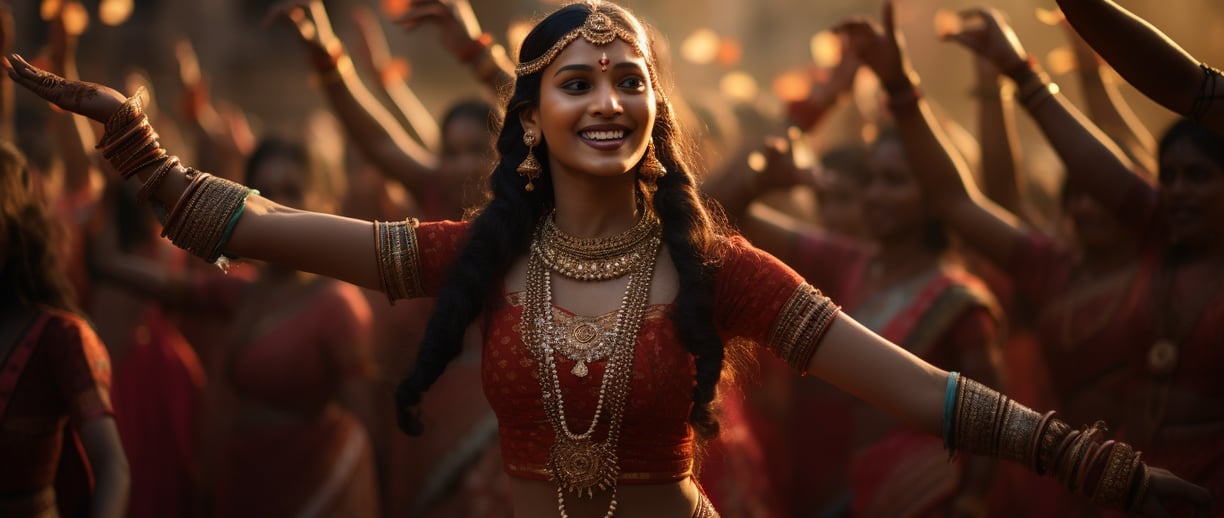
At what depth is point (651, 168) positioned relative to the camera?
125 inches

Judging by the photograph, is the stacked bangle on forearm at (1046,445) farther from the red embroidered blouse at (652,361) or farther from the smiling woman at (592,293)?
the red embroidered blouse at (652,361)

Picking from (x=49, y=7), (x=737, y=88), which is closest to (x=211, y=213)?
(x=49, y=7)

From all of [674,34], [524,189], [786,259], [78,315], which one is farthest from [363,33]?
[674,34]

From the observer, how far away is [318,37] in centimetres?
495

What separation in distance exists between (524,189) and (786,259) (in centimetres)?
256

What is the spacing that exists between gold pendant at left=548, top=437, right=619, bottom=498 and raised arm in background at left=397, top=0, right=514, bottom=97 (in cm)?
193

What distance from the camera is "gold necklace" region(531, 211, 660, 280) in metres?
3.08

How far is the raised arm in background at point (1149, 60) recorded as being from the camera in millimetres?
3098

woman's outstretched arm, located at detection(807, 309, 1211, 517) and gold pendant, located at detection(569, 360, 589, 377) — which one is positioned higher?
gold pendant, located at detection(569, 360, 589, 377)

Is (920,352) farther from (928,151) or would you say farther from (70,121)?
(70,121)

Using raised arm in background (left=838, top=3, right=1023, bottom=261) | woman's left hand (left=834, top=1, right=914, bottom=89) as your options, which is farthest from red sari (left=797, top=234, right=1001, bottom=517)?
woman's left hand (left=834, top=1, right=914, bottom=89)

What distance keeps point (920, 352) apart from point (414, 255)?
103 inches

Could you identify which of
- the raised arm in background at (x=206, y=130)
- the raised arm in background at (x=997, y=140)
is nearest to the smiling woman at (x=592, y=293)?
the raised arm in background at (x=997, y=140)

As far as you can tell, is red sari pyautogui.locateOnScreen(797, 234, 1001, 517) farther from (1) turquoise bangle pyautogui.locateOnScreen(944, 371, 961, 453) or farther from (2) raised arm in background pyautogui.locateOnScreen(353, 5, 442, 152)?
(2) raised arm in background pyautogui.locateOnScreen(353, 5, 442, 152)
